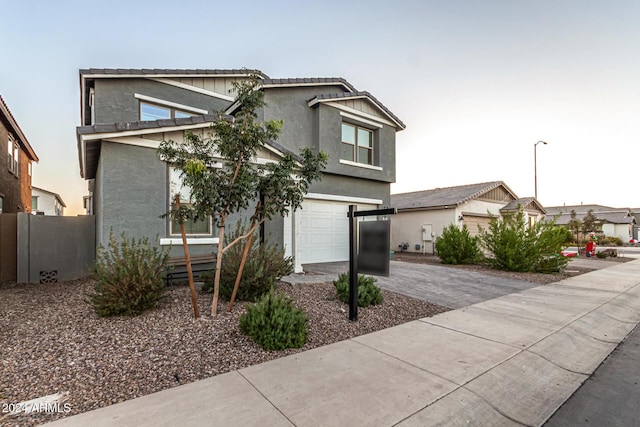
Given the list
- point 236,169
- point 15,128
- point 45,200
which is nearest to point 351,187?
point 236,169

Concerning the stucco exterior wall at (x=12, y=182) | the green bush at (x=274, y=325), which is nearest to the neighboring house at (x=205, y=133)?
the green bush at (x=274, y=325)

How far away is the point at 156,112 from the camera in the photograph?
1078 centimetres

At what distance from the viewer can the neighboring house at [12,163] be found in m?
13.3

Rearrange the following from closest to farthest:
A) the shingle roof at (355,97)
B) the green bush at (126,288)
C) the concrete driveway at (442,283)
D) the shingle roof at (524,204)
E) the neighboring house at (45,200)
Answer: the green bush at (126,288)
the concrete driveway at (442,283)
the shingle roof at (355,97)
the shingle roof at (524,204)
the neighboring house at (45,200)

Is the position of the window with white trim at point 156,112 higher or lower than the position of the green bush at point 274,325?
higher

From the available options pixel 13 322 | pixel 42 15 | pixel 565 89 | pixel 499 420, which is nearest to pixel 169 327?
pixel 13 322

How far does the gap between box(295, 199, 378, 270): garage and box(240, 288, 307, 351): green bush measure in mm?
6460

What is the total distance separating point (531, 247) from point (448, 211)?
6828mm

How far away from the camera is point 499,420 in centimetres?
271

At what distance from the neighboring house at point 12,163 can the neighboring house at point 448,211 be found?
2050 cm

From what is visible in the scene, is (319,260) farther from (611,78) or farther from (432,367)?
(611,78)

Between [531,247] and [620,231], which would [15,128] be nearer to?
[531,247]

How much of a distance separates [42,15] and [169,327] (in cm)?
1237

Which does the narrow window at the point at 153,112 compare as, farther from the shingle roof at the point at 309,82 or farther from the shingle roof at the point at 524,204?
the shingle roof at the point at 524,204
